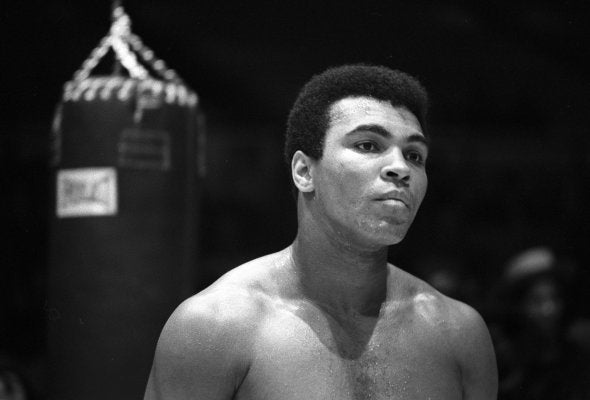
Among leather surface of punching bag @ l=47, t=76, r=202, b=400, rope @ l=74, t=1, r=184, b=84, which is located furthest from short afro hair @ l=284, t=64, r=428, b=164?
rope @ l=74, t=1, r=184, b=84

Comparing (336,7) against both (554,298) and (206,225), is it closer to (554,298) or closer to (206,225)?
(554,298)

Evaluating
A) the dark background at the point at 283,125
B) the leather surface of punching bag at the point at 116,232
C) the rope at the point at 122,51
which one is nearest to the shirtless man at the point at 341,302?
the leather surface of punching bag at the point at 116,232

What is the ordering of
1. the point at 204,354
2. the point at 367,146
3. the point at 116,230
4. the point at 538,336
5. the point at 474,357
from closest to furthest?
the point at 204,354 < the point at 367,146 < the point at 474,357 < the point at 116,230 < the point at 538,336

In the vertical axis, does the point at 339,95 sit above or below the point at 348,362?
above

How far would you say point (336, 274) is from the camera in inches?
72.7

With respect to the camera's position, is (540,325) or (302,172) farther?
(540,325)

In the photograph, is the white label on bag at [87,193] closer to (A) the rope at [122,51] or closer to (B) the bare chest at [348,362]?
(A) the rope at [122,51]

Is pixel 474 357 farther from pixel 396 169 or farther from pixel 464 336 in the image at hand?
pixel 396 169

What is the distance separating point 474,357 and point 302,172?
57cm

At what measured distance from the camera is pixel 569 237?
402 cm

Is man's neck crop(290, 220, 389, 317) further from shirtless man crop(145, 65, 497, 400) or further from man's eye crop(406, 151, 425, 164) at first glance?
man's eye crop(406, 151, 425, 164)

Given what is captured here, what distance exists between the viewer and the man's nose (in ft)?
5.68

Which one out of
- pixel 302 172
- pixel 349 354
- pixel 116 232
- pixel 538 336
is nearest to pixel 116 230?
pixel 116 232

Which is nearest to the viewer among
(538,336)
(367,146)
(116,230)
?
(367,146)
